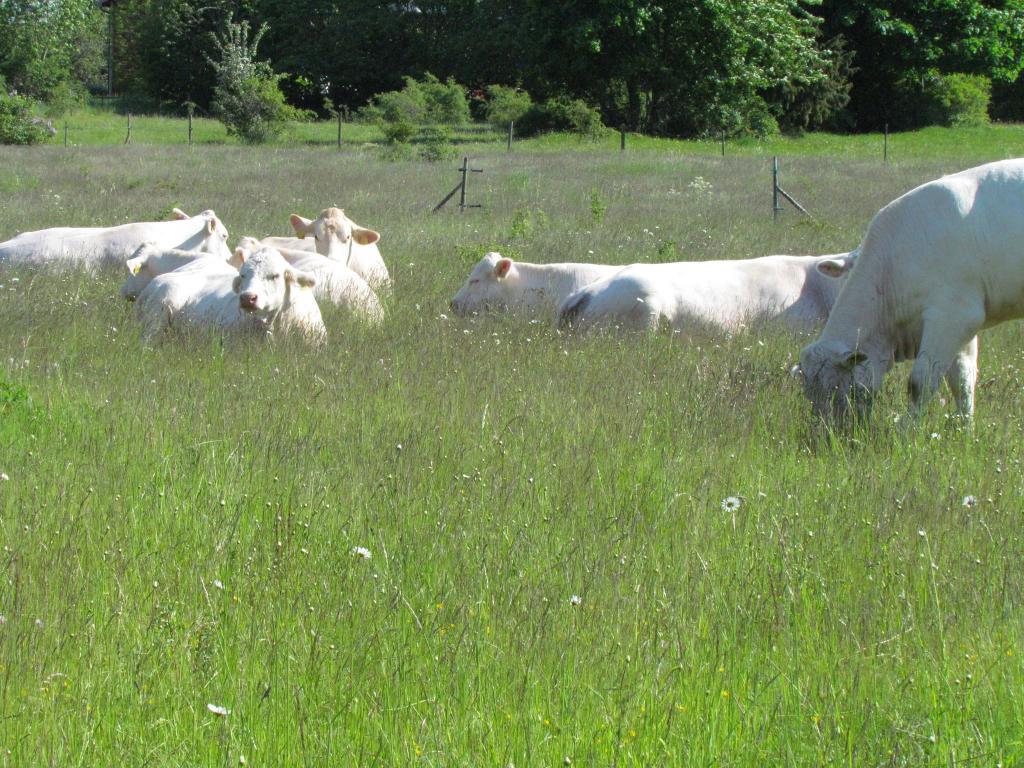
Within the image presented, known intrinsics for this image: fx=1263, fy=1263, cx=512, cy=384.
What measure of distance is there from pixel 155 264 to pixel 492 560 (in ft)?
29.5

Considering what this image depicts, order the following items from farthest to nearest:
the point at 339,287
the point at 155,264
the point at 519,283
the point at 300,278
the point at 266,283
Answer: the point at 155,264 < the point at 519,283 < the point at 339,287 < the point at 300,278 < the point at 266,283

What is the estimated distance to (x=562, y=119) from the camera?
155 feet

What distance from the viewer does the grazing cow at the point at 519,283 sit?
38.9ft

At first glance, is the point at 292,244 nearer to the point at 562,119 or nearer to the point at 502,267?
the point at 502,267

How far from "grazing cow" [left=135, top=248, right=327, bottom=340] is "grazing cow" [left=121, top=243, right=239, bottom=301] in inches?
39.1

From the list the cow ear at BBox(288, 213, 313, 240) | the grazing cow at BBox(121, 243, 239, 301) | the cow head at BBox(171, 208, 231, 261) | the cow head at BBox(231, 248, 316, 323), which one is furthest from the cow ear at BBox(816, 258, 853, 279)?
the cow head at BBox(171, 208, 231, 261)

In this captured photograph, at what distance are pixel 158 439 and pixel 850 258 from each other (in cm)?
577

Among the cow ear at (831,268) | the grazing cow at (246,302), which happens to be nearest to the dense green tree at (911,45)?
the cow ear at (831,268)

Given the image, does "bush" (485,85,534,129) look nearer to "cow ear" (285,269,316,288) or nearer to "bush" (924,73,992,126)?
"bush" (924,73,992,126)

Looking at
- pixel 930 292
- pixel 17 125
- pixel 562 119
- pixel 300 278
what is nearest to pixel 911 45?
pixel 562 119

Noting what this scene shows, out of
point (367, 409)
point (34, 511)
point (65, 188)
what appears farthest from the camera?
point (65, 188)

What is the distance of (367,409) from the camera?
7293 millimetres

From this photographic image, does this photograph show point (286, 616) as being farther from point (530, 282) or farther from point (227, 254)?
point (227, 254)

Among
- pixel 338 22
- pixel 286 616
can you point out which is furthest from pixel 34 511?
pixel 338 22
